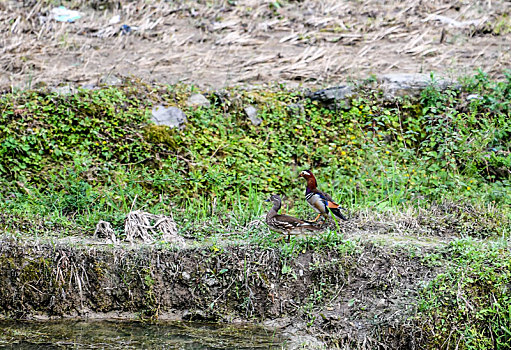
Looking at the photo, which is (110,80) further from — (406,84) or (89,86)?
(406,84)

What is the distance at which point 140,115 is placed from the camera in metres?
8.59

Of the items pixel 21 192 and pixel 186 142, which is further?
pixel 186 142

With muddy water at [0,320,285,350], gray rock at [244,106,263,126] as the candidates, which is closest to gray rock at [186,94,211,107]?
gray rock at [244,106,263,126]

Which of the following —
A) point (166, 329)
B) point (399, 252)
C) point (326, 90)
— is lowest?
point (166, 329)

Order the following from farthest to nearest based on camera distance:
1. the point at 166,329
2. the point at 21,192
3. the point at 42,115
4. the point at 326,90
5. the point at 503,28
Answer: the point at 503,28, the point at 326,90, the point at 42,115, the point at 21,192, the point at 166,329

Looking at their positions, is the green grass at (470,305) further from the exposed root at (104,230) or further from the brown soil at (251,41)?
the brown soil at (251,41)

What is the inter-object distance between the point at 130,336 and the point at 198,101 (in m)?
4.58

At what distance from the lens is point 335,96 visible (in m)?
9.16

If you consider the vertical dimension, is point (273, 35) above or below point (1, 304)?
above

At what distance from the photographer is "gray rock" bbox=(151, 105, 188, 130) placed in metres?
8.60

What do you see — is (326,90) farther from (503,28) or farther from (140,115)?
(503,28)

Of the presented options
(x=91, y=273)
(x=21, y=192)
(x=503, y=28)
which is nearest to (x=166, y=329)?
(x=91, y=273)

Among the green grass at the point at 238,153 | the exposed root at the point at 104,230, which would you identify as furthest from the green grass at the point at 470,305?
the exposed root at the point at 104,230

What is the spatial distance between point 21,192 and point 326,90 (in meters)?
5.07
